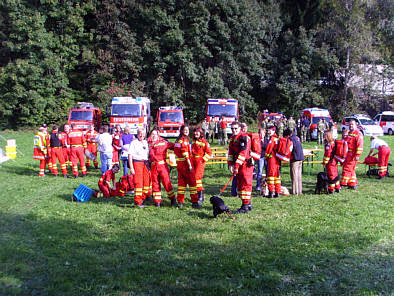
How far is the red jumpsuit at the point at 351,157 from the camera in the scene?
10.3m

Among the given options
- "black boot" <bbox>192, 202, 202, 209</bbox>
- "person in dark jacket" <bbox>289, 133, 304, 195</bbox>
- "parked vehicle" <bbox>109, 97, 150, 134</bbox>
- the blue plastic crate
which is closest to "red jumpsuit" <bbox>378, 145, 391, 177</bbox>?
"person in dark jacket" <bbox>289, 133, 304, 195</bbox>

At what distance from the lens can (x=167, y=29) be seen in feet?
109

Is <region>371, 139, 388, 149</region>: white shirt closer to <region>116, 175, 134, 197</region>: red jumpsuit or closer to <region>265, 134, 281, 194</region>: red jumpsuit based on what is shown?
<region>265, 134, 281, 194</region>: red jumpsuit

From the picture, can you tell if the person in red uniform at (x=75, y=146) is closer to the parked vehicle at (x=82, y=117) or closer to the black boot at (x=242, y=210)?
the black boot at (x=242, y=210)

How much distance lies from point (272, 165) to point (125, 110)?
50.6ft

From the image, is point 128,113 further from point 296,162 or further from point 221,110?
point 296,162

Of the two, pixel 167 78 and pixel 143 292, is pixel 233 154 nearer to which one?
pixel 143 292

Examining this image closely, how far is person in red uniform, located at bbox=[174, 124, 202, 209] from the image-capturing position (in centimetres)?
834

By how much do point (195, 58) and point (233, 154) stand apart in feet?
88.6

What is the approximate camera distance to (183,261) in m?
5.34

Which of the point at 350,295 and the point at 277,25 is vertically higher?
the point at 277,25

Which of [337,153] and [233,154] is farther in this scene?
[337,153]

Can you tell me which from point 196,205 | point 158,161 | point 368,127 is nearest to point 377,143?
point 196,205

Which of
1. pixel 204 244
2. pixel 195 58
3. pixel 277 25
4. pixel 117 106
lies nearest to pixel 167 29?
pixel 195 58
